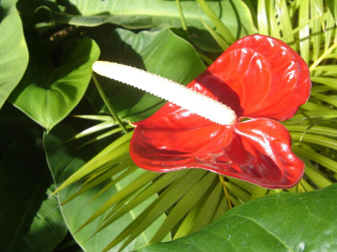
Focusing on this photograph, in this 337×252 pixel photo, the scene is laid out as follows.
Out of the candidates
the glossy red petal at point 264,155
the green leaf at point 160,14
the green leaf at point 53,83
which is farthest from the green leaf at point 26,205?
the glossy red petal at point 264,155

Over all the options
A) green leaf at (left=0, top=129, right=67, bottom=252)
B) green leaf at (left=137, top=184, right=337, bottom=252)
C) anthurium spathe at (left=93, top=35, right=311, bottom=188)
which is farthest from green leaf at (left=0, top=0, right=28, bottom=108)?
green leaf at (left=137, top=184, right=337, bottom=252)

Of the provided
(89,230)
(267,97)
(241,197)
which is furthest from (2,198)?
(267,97)

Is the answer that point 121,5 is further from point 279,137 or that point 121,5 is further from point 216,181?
point 279,137

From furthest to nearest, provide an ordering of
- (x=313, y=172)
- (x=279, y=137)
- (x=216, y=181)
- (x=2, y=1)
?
(x=2, y=1) → (x=216, y=181) → (x=313, y=172) → (x=279, y=137)

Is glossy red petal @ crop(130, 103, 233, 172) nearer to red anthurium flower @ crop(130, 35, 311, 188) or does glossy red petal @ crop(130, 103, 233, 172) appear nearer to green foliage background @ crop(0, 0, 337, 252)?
red anthurium flower @ crop(130, 35, 311, 188)

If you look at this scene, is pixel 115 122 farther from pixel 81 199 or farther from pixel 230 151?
pixel 230 151

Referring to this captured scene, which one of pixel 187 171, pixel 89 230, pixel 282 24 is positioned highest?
pixel 282 24

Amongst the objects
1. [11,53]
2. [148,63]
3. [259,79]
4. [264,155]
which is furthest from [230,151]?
[11,53]

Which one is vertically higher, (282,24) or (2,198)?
(282,24)
